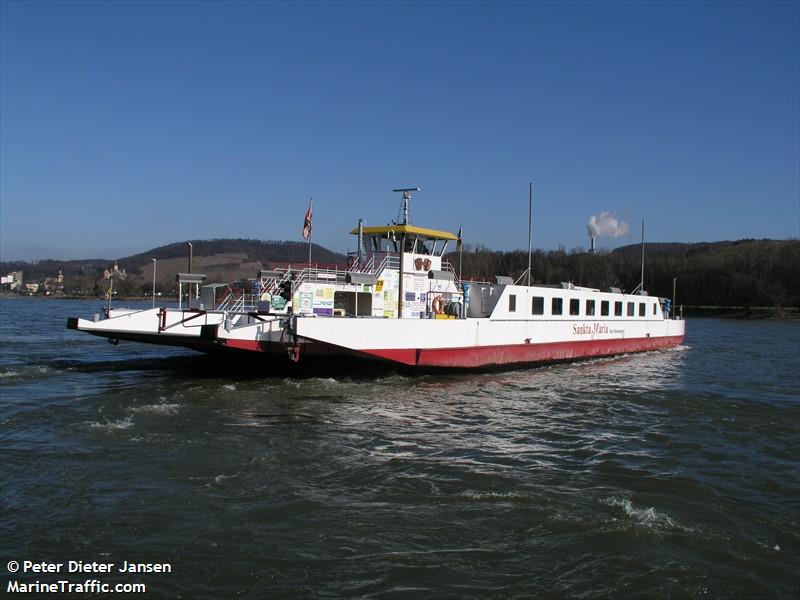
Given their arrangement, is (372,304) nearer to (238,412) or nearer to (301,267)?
(301,267)

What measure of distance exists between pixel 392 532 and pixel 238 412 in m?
7.51

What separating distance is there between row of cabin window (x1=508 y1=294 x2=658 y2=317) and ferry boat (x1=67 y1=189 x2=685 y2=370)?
7cm

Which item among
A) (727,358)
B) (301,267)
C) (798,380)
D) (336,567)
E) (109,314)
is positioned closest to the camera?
(336,567)

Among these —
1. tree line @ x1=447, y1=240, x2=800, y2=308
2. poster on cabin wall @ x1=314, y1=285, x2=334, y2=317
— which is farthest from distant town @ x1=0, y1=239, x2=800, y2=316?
poster on cabin wall @ x1=314, y1=285, x2=334, y2=317

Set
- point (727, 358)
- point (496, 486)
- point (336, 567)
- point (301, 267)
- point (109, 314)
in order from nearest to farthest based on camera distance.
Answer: point (336, 567)
point (496, 486)
point (109, 314)
point (301, 267)
point (727, 358)

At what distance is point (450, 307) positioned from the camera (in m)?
20.6

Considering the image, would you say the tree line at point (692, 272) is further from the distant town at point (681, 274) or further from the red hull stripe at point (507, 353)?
the red hull stripe at point (507, 353)

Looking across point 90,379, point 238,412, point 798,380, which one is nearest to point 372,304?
point 238,412

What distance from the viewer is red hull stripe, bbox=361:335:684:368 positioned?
18688 mm

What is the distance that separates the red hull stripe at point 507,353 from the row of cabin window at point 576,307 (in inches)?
49.8

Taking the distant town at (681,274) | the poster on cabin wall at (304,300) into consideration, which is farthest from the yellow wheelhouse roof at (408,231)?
the distant town at (681,274)

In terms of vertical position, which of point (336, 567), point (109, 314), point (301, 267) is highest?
point (301, 267)

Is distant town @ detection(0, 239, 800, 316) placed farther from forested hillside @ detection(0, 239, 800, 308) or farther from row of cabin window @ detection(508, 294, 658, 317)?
row of cabin window @ detection(508, 294, 658, 317)

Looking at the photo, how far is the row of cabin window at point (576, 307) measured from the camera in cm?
2303
